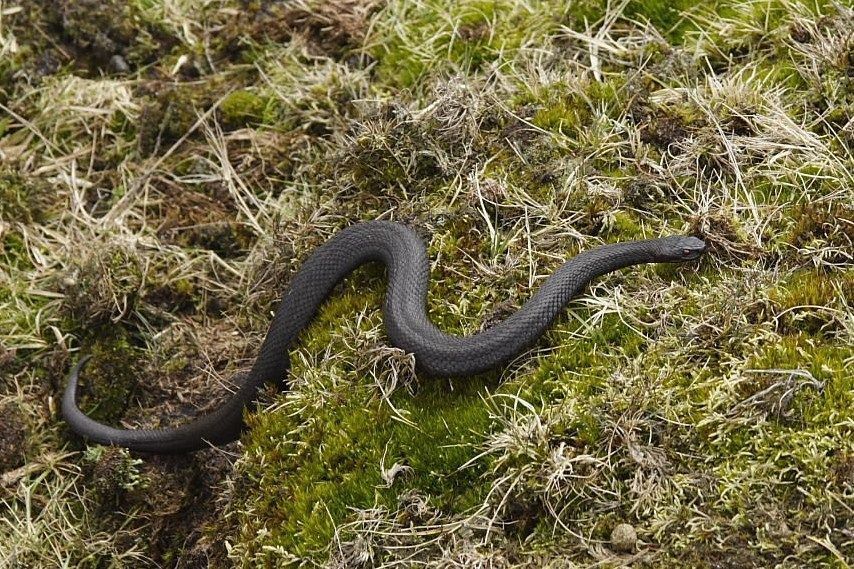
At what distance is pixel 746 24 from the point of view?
670 centimetres

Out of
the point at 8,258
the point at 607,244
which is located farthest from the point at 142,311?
the point at 607,244

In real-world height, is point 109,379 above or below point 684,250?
below

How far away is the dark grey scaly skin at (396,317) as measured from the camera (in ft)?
17.4

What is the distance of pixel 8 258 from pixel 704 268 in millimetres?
5538

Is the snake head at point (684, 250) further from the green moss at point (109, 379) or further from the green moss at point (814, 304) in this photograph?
the green moss at point (109, 379)

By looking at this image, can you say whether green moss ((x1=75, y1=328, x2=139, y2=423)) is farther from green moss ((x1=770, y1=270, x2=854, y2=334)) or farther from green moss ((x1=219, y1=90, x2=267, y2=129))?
green moss ((x1=770, y1=270, x2=854, y2=334))

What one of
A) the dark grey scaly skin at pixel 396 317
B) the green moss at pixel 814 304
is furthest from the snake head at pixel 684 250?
the green moss at pixel 814 304

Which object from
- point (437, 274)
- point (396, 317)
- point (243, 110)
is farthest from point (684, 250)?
point (243, 110)

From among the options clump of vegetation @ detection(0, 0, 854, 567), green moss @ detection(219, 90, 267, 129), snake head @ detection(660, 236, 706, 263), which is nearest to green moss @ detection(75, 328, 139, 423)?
clump of vegetation @ detection(0, 0, 854, 567)

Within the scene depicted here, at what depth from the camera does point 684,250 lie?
5465 mm

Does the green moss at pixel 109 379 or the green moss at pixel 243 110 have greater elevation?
the green moss at pixel 243 110

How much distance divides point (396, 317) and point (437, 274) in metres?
0.55

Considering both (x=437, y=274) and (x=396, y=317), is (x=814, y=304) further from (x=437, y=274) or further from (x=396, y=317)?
(x=396, y=317)

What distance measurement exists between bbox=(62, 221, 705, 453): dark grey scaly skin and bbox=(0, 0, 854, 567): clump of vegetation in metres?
0.11
